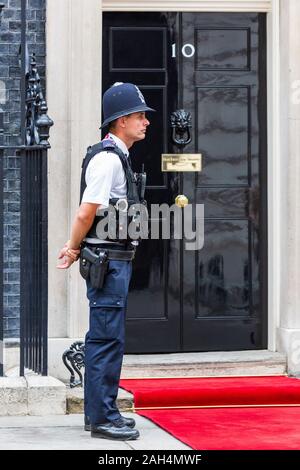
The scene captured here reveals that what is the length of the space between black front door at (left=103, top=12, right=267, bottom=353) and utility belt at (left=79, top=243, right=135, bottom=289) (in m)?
2.35

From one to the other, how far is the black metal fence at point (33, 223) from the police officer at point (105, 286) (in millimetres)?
1084

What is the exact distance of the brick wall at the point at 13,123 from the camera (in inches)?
362

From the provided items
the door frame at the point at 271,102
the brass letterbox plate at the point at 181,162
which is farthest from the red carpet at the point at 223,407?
the brass letterbox plate at the point at 181,162

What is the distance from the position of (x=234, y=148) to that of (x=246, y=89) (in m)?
0.46

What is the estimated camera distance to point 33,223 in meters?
8.45

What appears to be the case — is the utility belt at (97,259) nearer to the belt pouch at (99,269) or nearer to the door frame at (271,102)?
the belt pouch at (99,269)

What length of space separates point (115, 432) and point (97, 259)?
968mm

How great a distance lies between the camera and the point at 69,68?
9.16 meters

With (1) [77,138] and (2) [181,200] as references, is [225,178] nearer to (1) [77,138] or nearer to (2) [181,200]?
(2) [181,200]

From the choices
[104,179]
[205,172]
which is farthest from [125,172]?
[205,172]

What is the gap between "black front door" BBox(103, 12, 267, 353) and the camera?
9578mm

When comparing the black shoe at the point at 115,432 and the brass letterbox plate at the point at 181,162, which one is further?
the brass letterbox plate at the point at 181,162
